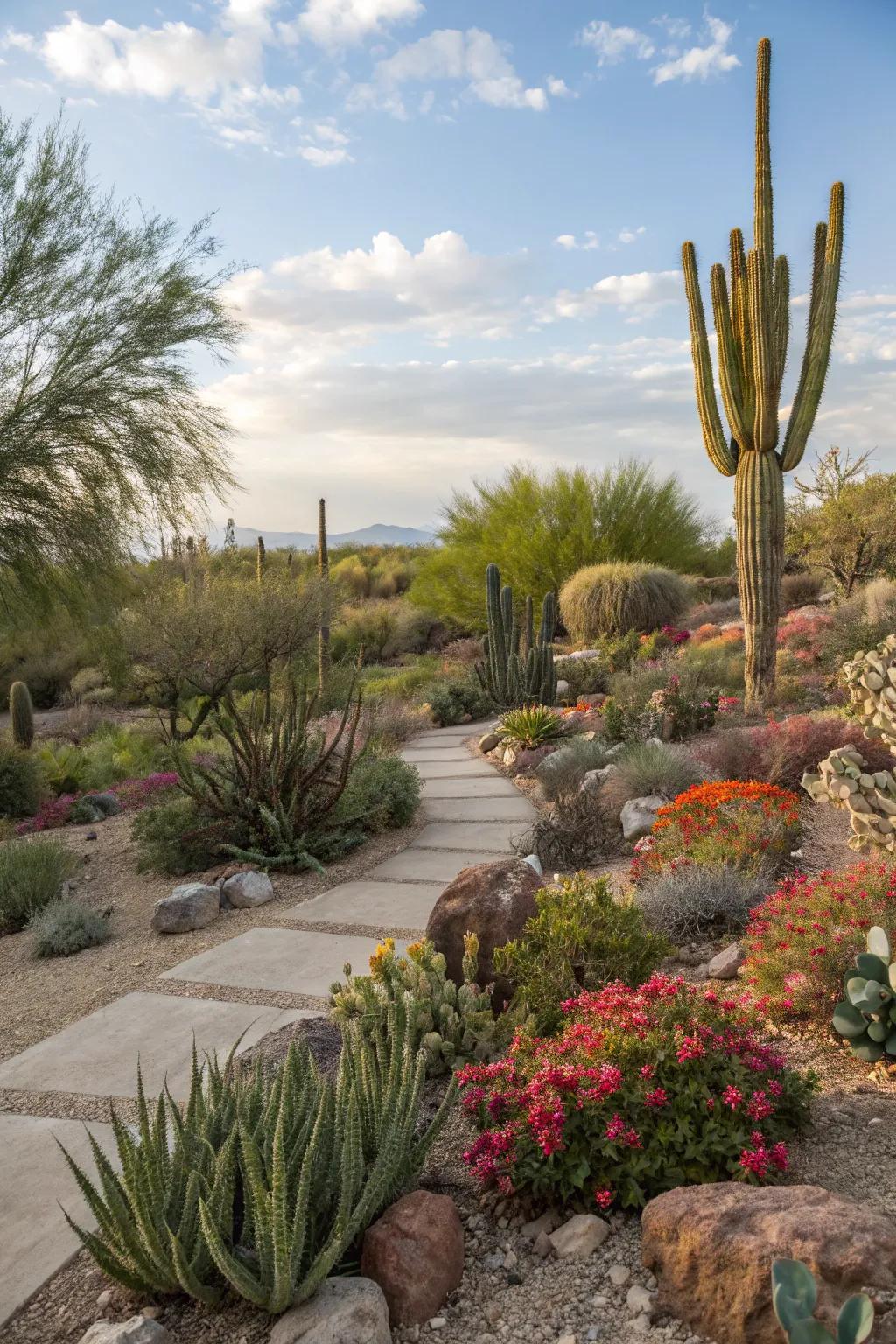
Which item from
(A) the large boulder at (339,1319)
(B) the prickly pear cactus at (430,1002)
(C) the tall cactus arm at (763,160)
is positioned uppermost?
(C) the tall cactus arm at (763,160)

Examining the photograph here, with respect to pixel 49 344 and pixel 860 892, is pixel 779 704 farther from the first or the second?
pixel 49 344

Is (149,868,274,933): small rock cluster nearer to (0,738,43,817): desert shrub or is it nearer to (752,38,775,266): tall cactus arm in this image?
(0,738,43,817): desert shrub

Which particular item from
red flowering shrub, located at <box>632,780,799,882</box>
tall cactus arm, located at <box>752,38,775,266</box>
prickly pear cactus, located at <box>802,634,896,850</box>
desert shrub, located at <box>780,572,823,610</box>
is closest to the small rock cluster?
red flowering shrub, located at <box>632,780,799,882</box>

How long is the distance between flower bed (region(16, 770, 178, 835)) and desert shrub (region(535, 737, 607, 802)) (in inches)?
147

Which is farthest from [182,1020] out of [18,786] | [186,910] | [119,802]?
[18,786]

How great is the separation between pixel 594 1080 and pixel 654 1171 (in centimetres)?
28

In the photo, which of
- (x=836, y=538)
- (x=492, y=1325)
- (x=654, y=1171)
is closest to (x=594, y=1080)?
(x=654, y=1171)

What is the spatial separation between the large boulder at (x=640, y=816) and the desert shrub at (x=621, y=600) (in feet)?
42.8

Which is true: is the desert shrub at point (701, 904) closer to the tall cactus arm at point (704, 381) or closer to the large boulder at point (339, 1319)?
the large boulder at point (339, 1319)

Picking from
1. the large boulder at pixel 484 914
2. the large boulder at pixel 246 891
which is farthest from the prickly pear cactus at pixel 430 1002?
the large boulder at pixel 246 891

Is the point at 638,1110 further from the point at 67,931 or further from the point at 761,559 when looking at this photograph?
the point at 761,559

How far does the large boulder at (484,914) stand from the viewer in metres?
4.41

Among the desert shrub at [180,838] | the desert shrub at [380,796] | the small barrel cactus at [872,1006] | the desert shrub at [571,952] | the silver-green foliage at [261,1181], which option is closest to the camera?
the silver-green foliage at [261,1181]

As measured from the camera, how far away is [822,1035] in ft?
12.4
